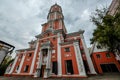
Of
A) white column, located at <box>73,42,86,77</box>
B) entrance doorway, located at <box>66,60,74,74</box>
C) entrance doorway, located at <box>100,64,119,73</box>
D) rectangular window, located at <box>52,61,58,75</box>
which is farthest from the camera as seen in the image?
entrance doorway, located at <box>100,64,119,73</box>

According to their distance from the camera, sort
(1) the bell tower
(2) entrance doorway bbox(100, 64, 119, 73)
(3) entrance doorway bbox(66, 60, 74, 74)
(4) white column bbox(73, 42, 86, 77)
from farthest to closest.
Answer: (1) the bell tower < (2) entrance doorway bbox(100, 64, 119, 73) < (3) entrance doorway bbox(66, 60, 74, 74) < (4) white column bbox(73, 42, 86, 77)

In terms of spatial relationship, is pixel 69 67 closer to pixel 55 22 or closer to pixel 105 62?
pixel 105 62

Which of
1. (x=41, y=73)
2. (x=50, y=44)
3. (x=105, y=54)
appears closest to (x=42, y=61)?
(x=41, y=73)

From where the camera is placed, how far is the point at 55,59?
666 inches

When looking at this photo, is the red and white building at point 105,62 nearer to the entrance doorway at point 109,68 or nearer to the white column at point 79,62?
the entrance doorway at point 109,68

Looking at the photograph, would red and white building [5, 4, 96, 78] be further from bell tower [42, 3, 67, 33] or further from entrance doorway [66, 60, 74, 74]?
bell tower [42, 3, 67, 33]

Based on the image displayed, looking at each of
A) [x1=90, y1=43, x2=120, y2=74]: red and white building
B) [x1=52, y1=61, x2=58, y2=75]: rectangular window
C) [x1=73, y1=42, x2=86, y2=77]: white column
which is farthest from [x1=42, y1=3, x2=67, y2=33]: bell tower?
[x1=90, y1=43, x2=120, y2=74]: red and white building

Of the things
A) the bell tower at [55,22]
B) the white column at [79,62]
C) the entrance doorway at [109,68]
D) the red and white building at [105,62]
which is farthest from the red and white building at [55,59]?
the entrance doorway at [109,68]

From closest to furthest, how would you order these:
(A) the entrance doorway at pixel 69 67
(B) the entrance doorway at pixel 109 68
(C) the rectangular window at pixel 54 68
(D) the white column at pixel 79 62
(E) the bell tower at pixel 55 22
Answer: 1. (D) the white column at pixel 79 62
2. (A) the entrance doorway at pixel 69 67
3. (C) the rectangular window at pixel 54 68
4. (B) the entrance doorway at pixel 109 68
5. (E) the bell tower at pixel 55 22

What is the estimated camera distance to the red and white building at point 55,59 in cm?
1489

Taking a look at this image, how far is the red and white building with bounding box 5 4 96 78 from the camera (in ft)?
48.9

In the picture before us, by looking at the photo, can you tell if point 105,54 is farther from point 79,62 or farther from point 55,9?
point 55,9

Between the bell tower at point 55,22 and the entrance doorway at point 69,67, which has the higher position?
the bell tower at point 55,22

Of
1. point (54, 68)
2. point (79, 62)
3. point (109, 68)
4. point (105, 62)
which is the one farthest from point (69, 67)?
point (109, 68)
